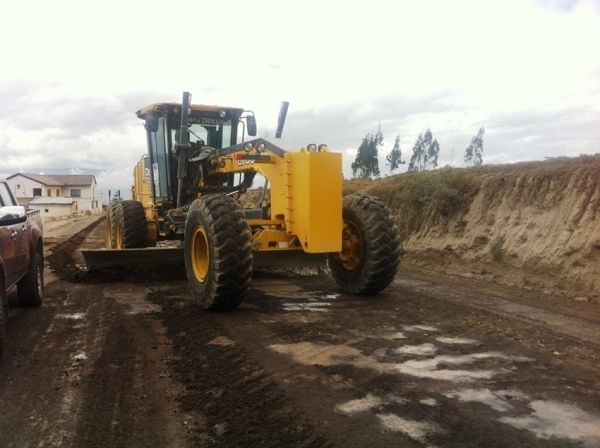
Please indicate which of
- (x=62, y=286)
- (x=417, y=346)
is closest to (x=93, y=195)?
(x=62, y=286)

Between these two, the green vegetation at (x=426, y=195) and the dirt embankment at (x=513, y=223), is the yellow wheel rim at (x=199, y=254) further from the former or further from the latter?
the green vegetation at (x=426, y=195)

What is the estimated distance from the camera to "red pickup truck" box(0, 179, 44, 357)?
5.98m

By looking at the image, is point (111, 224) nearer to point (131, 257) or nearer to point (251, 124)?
point (131, 257)

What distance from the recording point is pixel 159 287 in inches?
384

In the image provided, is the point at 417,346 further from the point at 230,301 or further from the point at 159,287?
the point at 159,287

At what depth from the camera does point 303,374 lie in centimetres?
494

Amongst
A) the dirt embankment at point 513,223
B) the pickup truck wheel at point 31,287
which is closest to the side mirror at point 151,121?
the pickup truck wheel at point 31,287

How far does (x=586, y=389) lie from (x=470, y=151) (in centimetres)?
2811

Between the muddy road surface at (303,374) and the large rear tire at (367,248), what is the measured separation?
399mm

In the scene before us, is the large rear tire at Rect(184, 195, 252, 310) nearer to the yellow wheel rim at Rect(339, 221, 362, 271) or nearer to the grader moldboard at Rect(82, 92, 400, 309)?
the grader moldboard at Rect(82, 92, 400, 309)

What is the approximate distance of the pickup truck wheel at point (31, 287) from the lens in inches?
307

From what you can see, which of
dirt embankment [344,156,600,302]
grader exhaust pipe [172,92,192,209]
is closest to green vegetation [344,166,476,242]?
dirt embankment [344,156,600,302]

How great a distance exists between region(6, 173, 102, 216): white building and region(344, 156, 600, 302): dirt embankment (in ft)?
243

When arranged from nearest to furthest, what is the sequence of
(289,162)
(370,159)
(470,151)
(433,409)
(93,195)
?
(433,409), (289,162), (470,151), (370,159), (93,195)
